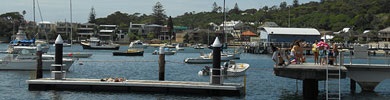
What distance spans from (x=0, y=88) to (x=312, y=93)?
73.8 ft

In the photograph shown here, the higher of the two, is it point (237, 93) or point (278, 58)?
point (278, 58)

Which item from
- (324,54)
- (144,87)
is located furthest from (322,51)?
(144,87)

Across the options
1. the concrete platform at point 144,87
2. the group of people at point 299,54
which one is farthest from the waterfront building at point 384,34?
the concrete platform at point 144,87

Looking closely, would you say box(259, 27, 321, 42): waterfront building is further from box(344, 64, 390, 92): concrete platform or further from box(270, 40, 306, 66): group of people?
box(270, 40, 306, 66): group of people

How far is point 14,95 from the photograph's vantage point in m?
36.3

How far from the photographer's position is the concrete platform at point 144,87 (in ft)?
110

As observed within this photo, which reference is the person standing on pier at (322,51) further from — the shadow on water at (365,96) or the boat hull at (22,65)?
the boat hull at (22,65)

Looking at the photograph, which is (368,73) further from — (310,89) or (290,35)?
(290,35)

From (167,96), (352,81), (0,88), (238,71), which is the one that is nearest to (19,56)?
(0,88)

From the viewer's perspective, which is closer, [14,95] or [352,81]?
[14,95]

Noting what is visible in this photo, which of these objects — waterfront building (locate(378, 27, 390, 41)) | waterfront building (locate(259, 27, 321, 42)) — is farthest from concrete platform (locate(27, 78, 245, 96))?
waterfront building (locate(378, 27, 390, 41))

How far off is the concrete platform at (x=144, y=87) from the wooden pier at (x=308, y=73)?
385 cm

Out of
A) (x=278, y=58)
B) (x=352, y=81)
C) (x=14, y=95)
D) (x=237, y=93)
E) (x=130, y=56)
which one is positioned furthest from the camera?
(x=130, y=56)

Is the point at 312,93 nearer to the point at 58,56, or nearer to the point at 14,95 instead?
the point at 58,56
